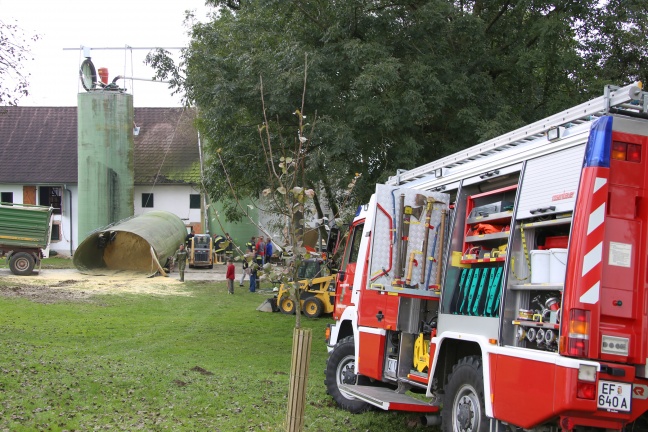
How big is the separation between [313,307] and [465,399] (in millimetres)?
16520

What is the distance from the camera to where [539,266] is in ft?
21.4

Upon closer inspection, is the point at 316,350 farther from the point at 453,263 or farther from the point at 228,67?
the point at 453,263

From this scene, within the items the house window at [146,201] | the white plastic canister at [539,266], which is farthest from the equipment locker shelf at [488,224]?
the house window at [146,201]

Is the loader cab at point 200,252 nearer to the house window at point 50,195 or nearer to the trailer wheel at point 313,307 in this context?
the house window at point 50,195

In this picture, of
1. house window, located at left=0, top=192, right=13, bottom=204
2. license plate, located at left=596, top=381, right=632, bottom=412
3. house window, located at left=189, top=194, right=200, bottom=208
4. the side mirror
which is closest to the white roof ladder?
license plate, located at left=596, top=381, right=632, bottom=412

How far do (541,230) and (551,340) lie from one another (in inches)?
42.0

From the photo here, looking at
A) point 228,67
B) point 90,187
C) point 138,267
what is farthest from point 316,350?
point 90,187

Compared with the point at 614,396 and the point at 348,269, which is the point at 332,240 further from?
the point at 614,396

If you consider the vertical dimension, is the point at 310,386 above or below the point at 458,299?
below

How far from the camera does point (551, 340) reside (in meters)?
6.22

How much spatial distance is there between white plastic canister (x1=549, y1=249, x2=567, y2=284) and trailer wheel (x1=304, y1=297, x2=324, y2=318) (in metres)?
17.8

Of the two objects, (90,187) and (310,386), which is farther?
(90,187)

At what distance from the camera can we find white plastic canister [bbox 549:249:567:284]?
6.25 metres

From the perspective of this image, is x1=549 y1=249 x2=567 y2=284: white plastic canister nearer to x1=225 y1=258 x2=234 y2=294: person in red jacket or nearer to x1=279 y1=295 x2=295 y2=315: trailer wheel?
x1=279 y1=295 x2=295 y2=315: trailer wheel
